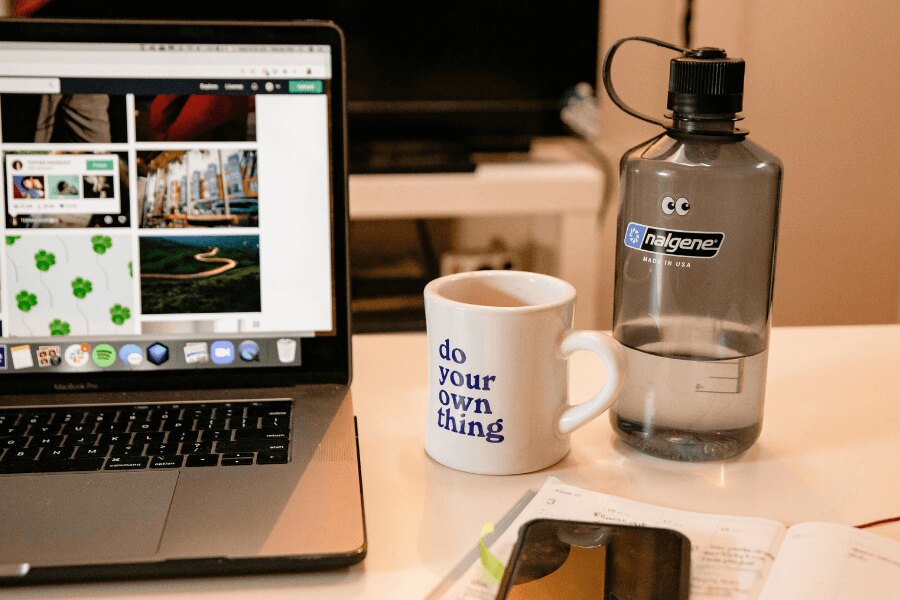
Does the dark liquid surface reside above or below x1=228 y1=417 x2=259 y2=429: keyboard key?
below

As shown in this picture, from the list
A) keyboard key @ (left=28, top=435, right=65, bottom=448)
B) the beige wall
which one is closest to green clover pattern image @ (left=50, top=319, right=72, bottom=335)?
keyboard key @ (left=28, top=435, right=65, bottom=448)

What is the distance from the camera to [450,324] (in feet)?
1.83

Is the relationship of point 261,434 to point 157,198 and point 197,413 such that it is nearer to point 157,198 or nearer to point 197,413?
point 197,413

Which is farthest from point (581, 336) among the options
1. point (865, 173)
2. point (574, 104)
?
point (865, 173)

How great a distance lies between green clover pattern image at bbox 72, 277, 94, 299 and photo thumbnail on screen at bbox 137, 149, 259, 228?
0.06 meters

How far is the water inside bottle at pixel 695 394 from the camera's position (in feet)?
1.93

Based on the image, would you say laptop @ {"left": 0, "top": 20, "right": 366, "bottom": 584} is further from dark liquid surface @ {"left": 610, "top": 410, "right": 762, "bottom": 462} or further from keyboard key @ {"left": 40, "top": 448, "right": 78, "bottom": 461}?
dark liquid surface @ {"left": 610, "top": 410, "right": 762, "bottom": 462}

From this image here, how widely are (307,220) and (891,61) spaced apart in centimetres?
174

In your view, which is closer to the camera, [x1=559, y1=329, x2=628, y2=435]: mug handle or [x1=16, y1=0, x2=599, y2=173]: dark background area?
[x1=559, y1=329, x2=628, y2=435]: mug handle

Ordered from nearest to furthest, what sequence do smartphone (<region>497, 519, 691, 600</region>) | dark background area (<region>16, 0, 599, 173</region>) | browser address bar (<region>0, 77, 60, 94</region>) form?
1. smartphone (<region>497, 519, 691, 600</region>)
2. browser address bar (<region>0, 77, 60, 94</region>)
3. dark background area (<region>16, 0, 599, 173</region>)

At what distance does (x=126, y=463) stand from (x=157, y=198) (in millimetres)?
200

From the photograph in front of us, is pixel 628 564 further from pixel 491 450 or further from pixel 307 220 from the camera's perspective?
pixel 307 220

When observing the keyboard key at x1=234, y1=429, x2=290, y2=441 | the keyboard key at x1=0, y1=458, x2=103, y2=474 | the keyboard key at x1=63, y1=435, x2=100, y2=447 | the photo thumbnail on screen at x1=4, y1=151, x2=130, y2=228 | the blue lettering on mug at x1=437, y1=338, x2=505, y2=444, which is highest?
the photo thumbnail on screen at x1=4, y1=151, x2=130, y2=228

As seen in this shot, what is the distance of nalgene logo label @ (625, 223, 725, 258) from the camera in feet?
1.87
